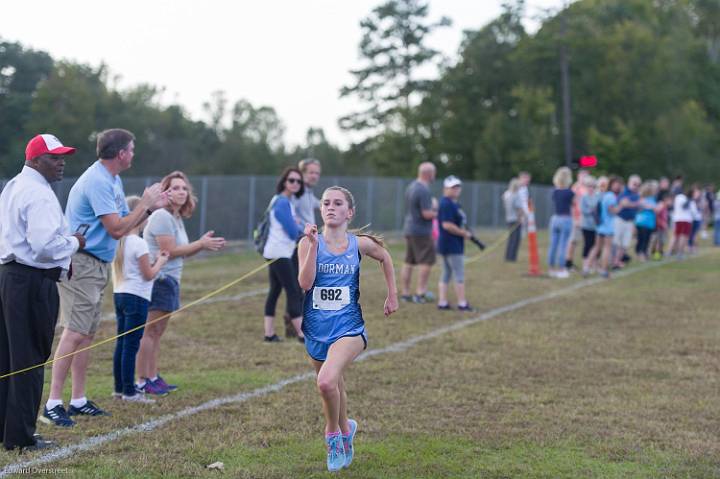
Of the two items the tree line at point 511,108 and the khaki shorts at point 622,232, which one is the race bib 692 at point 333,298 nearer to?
the khaki shorts at point 622,232

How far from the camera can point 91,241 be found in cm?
654

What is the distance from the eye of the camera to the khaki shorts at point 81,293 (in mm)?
6539

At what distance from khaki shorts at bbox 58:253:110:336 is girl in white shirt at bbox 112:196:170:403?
20.5 inches

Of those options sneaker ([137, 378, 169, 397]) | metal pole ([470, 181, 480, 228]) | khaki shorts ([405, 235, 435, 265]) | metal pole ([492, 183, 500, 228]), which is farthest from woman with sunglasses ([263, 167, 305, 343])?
metal pole ([492, 183, 500, 228])

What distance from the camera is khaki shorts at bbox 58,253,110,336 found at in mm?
6539

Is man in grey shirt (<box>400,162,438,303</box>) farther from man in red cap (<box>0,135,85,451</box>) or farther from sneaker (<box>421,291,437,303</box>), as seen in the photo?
man in red cap (<box>0,135,85,451</box>)

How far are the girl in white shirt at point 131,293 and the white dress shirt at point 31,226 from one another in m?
1.40

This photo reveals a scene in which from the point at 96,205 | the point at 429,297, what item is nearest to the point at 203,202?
the point at 429,297

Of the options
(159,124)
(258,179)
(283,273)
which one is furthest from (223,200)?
(159,124)

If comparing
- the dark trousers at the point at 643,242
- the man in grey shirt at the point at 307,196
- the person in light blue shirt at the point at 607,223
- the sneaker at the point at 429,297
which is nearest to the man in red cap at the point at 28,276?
the man in grey shirt at the point at 307,196

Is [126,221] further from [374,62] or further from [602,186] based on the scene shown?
[374,62]

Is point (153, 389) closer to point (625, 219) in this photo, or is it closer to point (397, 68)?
point (625, 219)

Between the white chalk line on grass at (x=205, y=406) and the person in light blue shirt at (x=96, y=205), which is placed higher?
the person in light blue shirt at (x=96, y=205)

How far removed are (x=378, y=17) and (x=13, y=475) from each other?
60.4m
